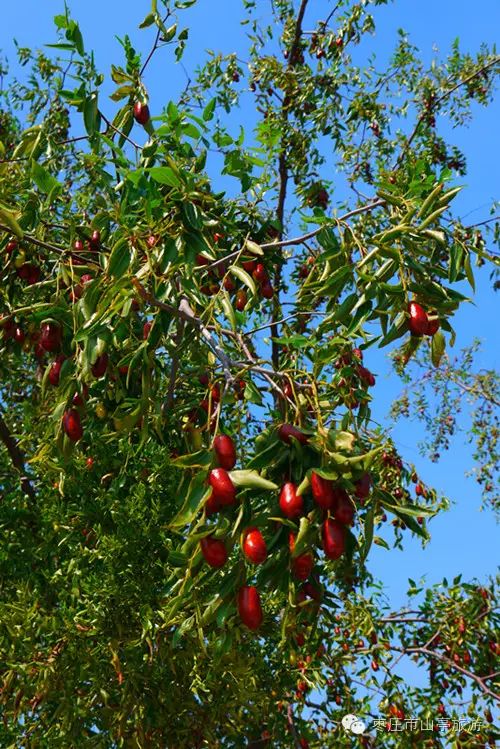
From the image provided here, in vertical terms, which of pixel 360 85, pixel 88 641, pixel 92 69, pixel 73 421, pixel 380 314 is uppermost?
pixel 360 85

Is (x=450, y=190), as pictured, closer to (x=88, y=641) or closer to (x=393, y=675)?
(x=88, y=641)

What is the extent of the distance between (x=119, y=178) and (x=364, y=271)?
163cm

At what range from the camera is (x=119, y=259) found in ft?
7.91

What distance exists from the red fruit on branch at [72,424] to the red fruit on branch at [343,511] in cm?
98

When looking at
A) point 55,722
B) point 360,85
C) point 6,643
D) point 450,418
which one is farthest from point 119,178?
point 450,418

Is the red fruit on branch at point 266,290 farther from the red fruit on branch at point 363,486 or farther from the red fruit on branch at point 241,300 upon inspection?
the red fruit on branch at point 363,486

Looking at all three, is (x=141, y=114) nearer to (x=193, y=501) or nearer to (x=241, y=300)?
(x=241, y=300)

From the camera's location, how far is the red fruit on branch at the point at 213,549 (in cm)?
193

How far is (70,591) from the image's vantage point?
368cm

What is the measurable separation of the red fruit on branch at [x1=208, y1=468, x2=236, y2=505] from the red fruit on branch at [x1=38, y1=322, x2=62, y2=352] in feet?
3.79

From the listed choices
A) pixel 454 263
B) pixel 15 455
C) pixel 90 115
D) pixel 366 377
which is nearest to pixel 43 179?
pixel 90 115

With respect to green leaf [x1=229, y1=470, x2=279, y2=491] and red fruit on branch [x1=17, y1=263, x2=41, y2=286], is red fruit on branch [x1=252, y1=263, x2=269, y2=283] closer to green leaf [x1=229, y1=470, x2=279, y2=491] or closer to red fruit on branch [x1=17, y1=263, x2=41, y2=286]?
red fruit on branch [x1=17, y1=263, x2=41, y2=286]

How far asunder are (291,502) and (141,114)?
194 centimetres

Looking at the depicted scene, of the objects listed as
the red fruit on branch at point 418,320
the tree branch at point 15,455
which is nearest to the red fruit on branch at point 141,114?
the red fruit on branch at point 418,320
